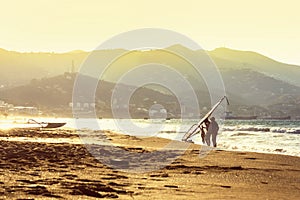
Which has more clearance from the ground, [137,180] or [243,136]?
[137,180]

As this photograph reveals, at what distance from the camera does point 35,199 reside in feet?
39.6

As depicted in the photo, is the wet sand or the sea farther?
the sea

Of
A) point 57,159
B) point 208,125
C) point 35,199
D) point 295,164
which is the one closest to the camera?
point 35,199

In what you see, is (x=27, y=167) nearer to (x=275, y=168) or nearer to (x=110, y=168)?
(x=110, y=168)

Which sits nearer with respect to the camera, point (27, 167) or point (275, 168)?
point (27, 167)

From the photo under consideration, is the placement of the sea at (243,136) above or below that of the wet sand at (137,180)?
below

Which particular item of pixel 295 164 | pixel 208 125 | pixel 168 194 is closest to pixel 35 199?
pixel 168 194

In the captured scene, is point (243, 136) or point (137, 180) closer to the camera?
point (137, 180)

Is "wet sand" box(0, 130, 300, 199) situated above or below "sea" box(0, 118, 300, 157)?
above

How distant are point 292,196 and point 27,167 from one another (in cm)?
1044

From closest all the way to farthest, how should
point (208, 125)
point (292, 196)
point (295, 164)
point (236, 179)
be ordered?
point (292, 196) → point (236, 179) → point (295, 164) → point (208, 125)

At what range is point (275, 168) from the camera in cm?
2427

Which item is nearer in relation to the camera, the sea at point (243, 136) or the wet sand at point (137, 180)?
the wet sand at point (137, 180)

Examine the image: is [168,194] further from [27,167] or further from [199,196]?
[27,167]
